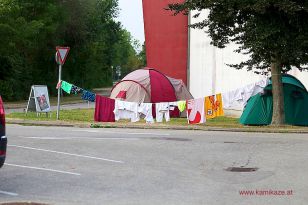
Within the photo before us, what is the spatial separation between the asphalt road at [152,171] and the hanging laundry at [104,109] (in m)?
8.16

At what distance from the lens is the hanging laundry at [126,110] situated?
82.2 ft

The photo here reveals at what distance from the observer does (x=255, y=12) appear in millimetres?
20719

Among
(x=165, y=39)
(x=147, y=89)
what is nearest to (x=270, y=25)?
(x=147, y=89)

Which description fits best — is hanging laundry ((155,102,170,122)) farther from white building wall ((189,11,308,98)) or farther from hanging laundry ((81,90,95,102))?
white building wall ((189,11,308,98))

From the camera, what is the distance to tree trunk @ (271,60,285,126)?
22375mm

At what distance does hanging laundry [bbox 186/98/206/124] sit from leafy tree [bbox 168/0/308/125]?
3159 millimetres

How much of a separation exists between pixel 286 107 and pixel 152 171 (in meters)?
14.4

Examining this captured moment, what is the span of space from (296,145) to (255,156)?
2.67 meters

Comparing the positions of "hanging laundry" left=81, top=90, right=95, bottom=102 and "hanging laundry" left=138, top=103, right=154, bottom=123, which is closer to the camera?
"hanging laundry" left=138, top=103, right=154, bottom=123

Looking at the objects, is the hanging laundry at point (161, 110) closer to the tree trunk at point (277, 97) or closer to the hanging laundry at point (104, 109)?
the hanging laundry at point (104, 109)

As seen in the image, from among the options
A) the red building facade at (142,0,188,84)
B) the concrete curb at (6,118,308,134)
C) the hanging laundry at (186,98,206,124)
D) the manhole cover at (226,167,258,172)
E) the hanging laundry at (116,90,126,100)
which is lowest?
the manhole cover at (226,167,258,172)

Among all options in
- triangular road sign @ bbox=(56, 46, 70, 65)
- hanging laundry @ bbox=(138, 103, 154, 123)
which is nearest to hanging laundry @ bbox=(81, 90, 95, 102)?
hanging laundry @ bbox=(138, 103, 154, 123)

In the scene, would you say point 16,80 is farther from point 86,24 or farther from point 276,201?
point 276,201

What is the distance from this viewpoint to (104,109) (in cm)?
2523
